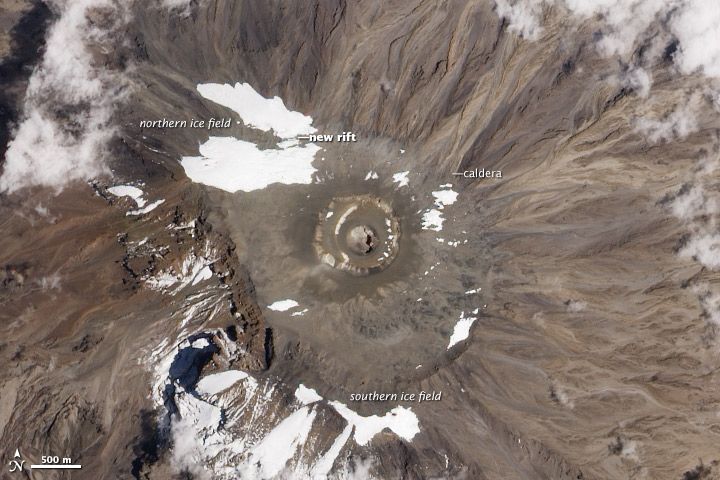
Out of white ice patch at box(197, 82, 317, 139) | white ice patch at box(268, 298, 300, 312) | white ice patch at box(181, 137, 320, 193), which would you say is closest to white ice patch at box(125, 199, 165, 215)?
white ice patch at box(181, 137, 320, 193)

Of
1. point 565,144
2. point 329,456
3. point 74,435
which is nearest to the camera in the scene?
point 74,435

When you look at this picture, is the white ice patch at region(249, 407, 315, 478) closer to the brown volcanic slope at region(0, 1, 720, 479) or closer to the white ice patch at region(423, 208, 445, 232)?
the brown volcanic slope at region(0, 1, 720, 479)

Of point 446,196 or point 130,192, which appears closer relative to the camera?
point 130,192

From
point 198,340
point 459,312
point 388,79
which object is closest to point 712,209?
point 459,312

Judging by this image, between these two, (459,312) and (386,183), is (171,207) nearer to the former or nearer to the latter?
(386,183)

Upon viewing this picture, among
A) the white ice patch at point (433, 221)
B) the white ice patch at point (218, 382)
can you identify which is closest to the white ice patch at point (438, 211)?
the white ice patch at point (433, 221)

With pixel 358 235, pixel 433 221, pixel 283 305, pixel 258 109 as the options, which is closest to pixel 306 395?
pixel 283 305

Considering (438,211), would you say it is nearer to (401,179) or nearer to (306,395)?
(401,179)

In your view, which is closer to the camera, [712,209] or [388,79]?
[712,209]
